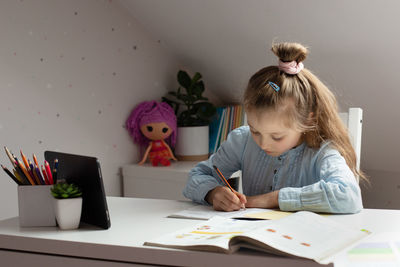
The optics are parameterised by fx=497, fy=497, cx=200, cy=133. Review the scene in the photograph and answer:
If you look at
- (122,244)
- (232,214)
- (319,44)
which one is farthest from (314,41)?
(122,244)

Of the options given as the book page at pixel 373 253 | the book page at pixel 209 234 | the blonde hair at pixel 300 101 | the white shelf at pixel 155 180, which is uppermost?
the blonde hair at pixel 300 101

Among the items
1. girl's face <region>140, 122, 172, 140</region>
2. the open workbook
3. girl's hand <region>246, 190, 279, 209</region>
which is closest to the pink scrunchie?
girl's hand <region>246, 190, 279, 209</region>

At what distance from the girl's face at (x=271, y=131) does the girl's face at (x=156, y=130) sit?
45.3 inches

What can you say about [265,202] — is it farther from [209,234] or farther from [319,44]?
[319,44]

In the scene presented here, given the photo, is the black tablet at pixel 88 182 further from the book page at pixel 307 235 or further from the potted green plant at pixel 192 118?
the potted green plant at pixel 192 118

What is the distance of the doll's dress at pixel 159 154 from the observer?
97.7 inches

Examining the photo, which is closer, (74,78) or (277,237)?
(277,237)

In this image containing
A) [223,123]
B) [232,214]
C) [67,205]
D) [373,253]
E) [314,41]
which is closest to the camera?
[373,253]

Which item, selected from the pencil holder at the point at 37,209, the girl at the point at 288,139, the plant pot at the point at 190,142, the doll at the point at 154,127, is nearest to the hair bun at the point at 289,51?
the girl at the point at 288,139

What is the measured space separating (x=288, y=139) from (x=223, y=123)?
137cm

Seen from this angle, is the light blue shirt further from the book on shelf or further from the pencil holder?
the book on shelf

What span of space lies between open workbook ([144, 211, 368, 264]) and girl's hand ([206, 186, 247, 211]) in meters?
0.14

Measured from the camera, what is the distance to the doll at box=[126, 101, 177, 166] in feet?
8.04

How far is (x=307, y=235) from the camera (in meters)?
0.92
